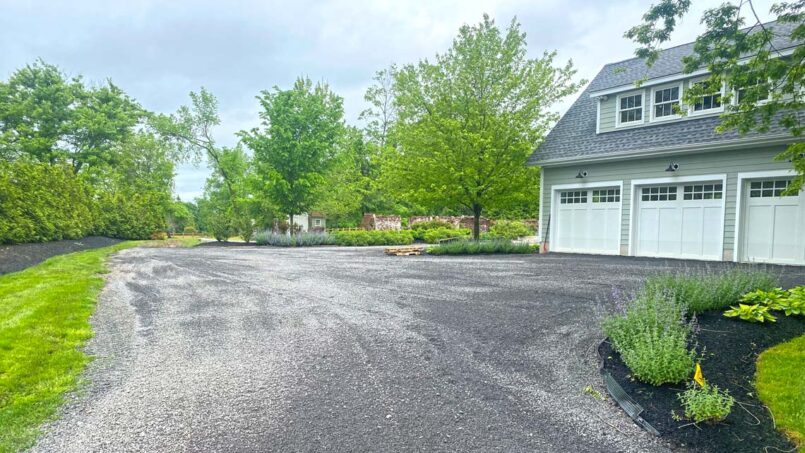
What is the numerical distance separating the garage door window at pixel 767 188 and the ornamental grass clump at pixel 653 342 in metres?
8.31

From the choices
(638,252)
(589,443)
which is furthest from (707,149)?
(589,443)

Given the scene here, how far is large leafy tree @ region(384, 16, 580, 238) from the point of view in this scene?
13.6 metres

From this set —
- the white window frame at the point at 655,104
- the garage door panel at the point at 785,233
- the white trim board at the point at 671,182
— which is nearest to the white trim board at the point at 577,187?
the white trim board at the point at 671,182

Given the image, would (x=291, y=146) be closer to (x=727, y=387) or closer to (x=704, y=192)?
(x=704, y=192)

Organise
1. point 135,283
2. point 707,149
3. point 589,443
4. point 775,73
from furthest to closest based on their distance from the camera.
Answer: point 707,149 → point 135,283 → point 775,73 → point 589,443

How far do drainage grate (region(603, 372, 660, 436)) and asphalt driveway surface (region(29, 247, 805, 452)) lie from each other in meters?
0.07

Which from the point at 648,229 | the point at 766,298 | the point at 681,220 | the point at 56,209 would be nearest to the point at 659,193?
the point at 681,220

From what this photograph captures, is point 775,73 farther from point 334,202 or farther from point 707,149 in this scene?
point 334,202

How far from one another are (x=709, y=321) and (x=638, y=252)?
8.22m

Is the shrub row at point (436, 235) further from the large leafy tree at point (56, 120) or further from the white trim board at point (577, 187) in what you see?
the large leafy tree at point (56, 120)

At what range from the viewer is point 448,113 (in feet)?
46.8

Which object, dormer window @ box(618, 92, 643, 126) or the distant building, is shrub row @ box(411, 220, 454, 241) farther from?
dormer window @ box(618, 92, 643, 126)

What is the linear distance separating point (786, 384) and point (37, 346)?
21.7ft

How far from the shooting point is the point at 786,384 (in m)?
2.99
